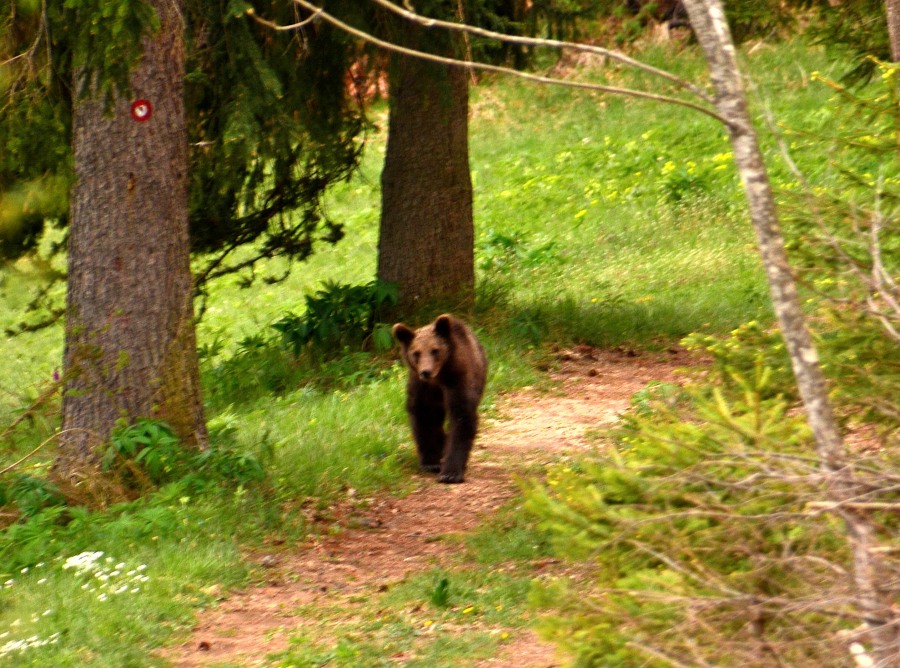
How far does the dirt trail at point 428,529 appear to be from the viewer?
19.2 feet

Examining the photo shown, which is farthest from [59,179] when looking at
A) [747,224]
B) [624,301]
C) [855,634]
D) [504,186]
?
[504,186]

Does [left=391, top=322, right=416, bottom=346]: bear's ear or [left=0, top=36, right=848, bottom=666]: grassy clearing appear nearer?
[left=0, top=36, right=848, bottom=666]: grassy clearing

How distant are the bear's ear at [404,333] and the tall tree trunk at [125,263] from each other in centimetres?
178

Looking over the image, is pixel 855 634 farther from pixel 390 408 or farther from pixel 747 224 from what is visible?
pixel 747 224

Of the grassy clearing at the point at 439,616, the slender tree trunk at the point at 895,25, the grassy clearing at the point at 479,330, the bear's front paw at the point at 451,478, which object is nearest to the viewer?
the grassy clearing at the point at 439,616

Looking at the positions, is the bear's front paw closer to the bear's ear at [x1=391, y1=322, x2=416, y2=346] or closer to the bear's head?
the bear's head

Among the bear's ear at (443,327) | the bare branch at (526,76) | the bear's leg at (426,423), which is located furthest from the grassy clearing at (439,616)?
the bare branch at (526,76)

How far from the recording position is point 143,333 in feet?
25.5

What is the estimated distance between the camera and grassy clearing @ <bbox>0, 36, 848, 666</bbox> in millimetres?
6016

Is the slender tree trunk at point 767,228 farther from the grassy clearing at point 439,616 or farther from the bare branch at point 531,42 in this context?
the grassy clearing at point 439,616

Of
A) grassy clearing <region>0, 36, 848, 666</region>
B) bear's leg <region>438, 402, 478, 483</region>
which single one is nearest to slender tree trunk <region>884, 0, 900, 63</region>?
grassy clearing <region>0, 36, 848, 666</region>

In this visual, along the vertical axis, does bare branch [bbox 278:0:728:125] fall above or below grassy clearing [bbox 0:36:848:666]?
above

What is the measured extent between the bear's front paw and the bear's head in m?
0.72

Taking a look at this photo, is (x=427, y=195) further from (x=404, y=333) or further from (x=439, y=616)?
(x=439, y=616)
